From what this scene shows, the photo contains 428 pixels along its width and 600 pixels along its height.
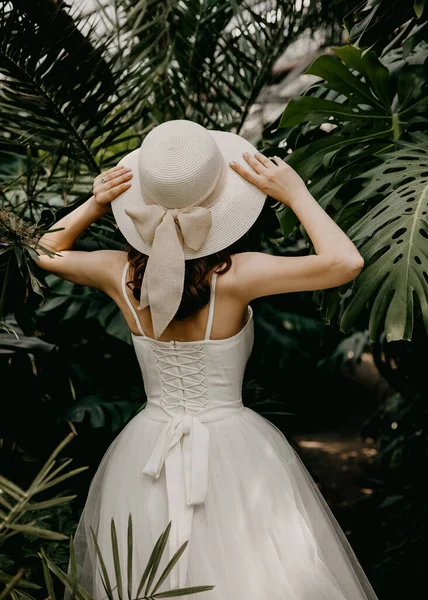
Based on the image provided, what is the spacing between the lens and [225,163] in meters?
2.02

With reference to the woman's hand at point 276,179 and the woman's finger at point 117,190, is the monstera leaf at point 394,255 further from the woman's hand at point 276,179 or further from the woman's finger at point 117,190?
the woman's finger at point 117,190

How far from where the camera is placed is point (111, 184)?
2.09m

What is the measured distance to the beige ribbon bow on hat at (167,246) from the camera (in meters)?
1.89

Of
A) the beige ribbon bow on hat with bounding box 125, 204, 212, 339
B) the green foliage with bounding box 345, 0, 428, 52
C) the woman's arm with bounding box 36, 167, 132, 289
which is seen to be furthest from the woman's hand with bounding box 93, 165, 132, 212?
the green foliage with bounding box 345, 0, 428, 52

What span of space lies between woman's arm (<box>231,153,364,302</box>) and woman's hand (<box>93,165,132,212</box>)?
12.8 inches

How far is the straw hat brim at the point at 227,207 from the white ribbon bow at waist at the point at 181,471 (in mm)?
501

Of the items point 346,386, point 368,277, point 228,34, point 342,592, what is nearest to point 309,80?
point 346,386

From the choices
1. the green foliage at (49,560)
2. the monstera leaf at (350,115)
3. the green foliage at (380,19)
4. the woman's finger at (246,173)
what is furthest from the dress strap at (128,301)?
the green foliage at (380,19)

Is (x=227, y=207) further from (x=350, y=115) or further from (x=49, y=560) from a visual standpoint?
(x=49, y=560)

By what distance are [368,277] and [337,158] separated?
2.39 ft

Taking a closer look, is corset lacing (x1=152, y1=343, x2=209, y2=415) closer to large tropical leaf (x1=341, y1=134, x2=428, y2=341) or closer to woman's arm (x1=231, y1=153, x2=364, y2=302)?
woman's arm (x1=231, y1=153, x2=364, y2=302)

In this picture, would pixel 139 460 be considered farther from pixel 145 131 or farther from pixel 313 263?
pixel 145 131

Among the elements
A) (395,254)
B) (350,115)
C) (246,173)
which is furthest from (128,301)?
(350,115)

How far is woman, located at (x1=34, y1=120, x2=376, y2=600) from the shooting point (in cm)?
189
